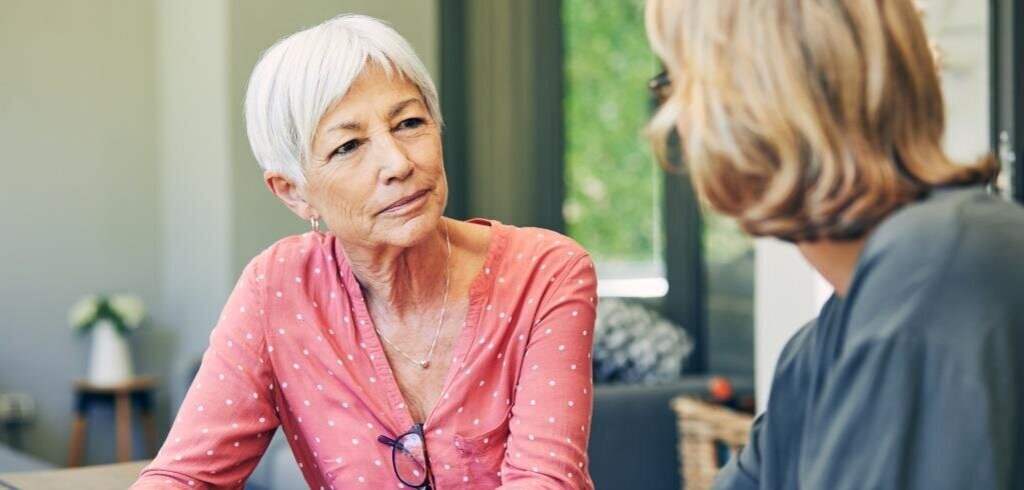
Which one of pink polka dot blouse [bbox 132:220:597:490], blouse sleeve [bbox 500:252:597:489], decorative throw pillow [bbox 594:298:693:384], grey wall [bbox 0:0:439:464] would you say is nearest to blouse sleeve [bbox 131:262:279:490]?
pink polka dot blouse [bbox 132:220:597:490]

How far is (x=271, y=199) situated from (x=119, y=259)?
101 centimetres

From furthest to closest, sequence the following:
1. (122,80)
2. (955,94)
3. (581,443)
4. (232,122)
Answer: (122,80) → (232,122) → (955,94) → (581,443)

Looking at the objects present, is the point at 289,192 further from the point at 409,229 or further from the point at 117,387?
the point at 117,387

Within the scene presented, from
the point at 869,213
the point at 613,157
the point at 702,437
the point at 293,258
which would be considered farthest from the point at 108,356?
the point at 869,213

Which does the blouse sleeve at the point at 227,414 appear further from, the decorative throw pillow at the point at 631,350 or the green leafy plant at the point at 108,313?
the green leafy plant at the point at 108,313

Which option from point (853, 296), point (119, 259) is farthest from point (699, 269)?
point (853, 296)

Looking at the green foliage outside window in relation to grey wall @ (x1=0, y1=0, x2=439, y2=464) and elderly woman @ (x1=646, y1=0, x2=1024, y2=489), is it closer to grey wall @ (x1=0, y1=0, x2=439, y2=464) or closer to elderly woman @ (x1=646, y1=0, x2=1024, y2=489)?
grey wall @ (x1=0, y1=0, x2=439, y2=464)

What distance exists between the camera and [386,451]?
1567 mm

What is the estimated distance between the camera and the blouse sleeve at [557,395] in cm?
147

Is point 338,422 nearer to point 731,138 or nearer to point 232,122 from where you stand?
point 731,138

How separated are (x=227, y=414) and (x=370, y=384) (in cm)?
18

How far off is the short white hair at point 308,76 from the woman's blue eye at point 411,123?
4 cm

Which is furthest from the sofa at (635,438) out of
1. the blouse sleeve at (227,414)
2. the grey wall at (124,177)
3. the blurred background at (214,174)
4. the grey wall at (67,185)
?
the blouse sleeve at (227,414)

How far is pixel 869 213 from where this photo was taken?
2.84 ft
